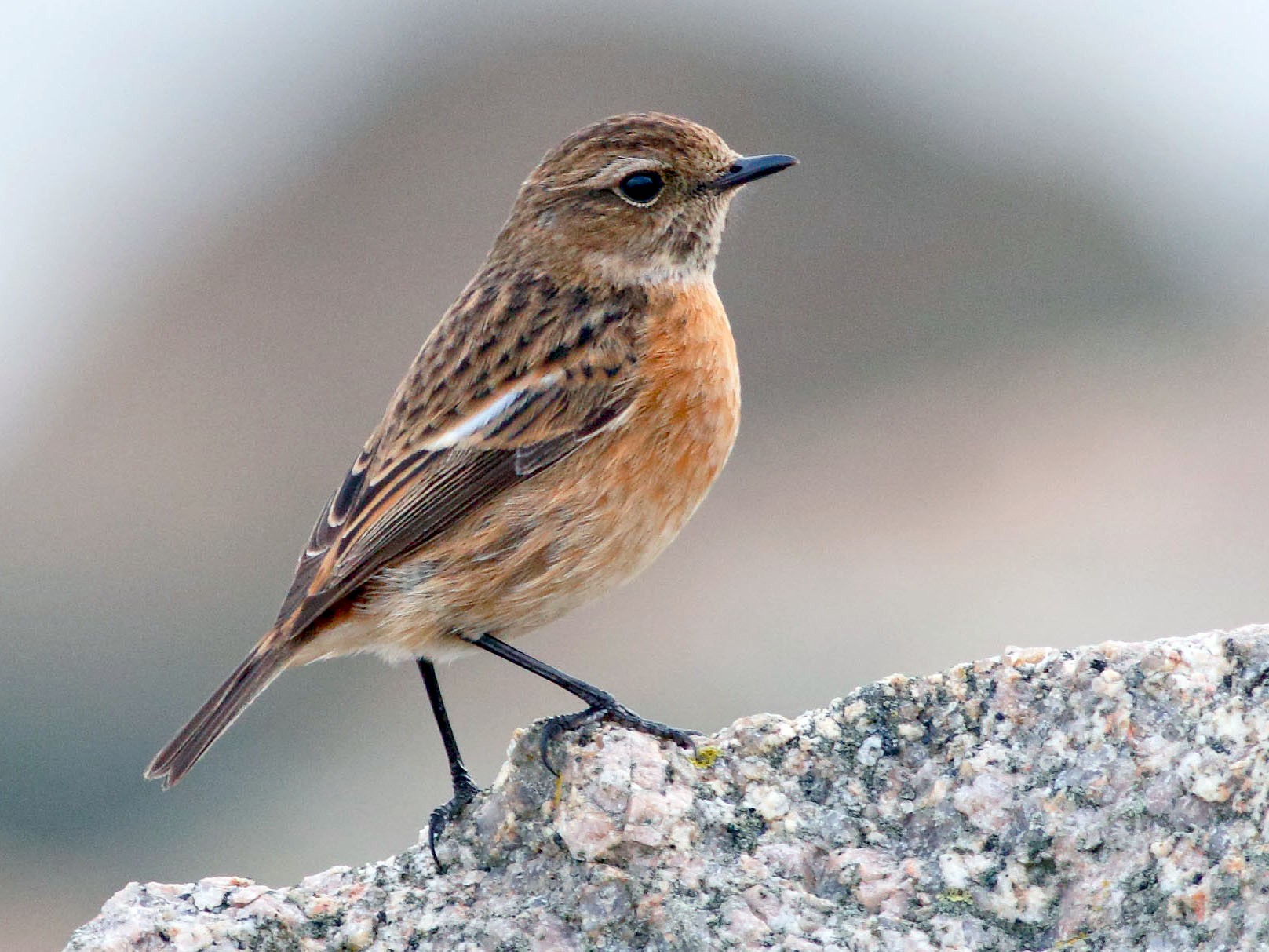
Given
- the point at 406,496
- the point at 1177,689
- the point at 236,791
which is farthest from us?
the point at 236,791

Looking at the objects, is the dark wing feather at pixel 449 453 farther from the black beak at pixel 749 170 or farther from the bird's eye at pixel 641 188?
the black beak at pixel 749 170

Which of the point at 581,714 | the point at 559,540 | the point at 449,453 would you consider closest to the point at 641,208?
the point at 449,453

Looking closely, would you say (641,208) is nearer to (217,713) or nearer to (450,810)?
(217,713)

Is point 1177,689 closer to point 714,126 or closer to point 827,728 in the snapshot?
point 827,728

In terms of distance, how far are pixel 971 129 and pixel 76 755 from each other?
57.9 feet

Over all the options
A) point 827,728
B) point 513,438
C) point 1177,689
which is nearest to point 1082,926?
point 1177,689

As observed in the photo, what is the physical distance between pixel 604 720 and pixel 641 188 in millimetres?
2528

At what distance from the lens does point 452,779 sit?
554cm

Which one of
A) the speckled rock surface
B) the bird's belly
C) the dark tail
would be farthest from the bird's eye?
the speckled rock surface

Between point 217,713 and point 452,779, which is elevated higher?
point 217,713

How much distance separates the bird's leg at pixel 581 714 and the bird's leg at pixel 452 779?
24 centimetres

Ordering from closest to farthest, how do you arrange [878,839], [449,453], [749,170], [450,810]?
[878,839] < [450,810] < [449,453] < [749,170]

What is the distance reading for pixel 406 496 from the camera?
6008 mm

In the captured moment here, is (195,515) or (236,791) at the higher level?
(195,515)
